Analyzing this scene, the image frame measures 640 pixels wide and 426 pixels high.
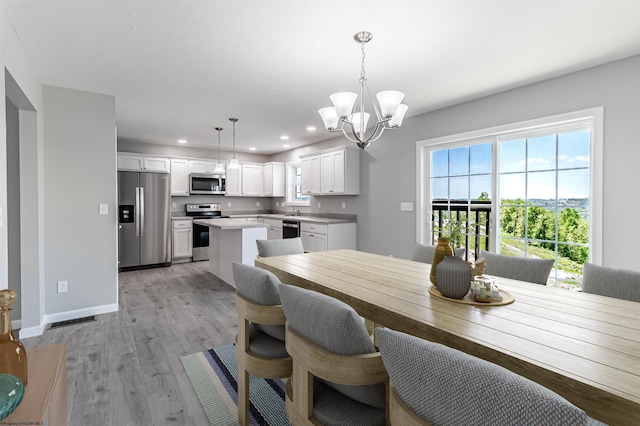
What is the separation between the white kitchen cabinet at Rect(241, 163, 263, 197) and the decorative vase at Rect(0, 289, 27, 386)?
6.65m

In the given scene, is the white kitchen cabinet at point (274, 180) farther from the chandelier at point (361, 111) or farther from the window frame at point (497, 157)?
the chandelier at point (361, 111)

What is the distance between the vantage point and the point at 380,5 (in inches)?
79.3

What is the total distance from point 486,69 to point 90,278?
4536 mm

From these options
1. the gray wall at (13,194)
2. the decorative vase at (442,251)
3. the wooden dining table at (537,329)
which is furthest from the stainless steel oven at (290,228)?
the decorative vase at (442,251)

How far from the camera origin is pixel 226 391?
6.97ft

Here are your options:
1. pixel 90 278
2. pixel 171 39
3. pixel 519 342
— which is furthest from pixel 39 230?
pixel 519 342

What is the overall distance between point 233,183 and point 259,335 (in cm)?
591

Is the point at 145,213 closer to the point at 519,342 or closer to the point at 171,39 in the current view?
the point at 171,39

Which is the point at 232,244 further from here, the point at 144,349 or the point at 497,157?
the point at 497,157

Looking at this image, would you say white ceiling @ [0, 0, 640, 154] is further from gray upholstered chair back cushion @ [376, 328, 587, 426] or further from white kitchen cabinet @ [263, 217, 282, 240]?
white kitchen cabinet @ [263, 217, 282, 240]

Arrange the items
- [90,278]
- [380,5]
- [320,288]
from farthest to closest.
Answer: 1. [90,278]
2. [380,5]
3. [320,288]

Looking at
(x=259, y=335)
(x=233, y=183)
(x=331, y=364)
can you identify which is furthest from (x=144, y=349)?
(x=233, y=183)

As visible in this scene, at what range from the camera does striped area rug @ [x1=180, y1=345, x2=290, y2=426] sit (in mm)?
1867

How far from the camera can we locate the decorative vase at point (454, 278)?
1522 millimetres
